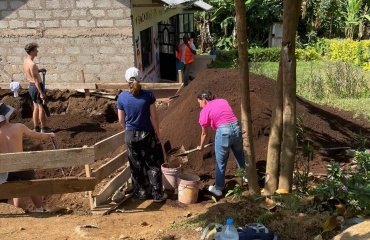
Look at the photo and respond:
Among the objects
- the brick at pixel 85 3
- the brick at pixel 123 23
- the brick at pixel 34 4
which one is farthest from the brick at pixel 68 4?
the brick at pixel 123 23

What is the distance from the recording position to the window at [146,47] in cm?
1456

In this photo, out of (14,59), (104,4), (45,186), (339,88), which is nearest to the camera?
(45,186)

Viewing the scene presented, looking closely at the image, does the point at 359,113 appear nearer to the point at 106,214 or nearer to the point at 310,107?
the point at 310,107

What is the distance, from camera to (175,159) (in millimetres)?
7402

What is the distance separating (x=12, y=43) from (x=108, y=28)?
113 inches

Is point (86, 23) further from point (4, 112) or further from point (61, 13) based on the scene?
point (4, 112)

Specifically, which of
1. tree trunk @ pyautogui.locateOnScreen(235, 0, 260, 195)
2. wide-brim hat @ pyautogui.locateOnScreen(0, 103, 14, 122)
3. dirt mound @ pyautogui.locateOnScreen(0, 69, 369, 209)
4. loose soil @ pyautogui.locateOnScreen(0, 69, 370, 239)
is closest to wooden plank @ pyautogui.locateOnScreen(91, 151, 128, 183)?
loose soil @ pyautogui.locateOnScreen(0, 69, 370, 239)

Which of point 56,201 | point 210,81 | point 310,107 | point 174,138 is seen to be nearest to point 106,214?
point 56,201

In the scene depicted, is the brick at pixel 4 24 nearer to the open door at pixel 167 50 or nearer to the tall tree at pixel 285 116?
the open door at pixel 167 50

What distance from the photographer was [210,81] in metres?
9.36

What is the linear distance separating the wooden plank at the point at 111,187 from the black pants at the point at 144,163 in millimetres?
221

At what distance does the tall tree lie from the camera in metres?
4.52

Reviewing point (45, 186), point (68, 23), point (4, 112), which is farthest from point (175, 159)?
point (68, 23)

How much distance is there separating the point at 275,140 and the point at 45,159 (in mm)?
2690
